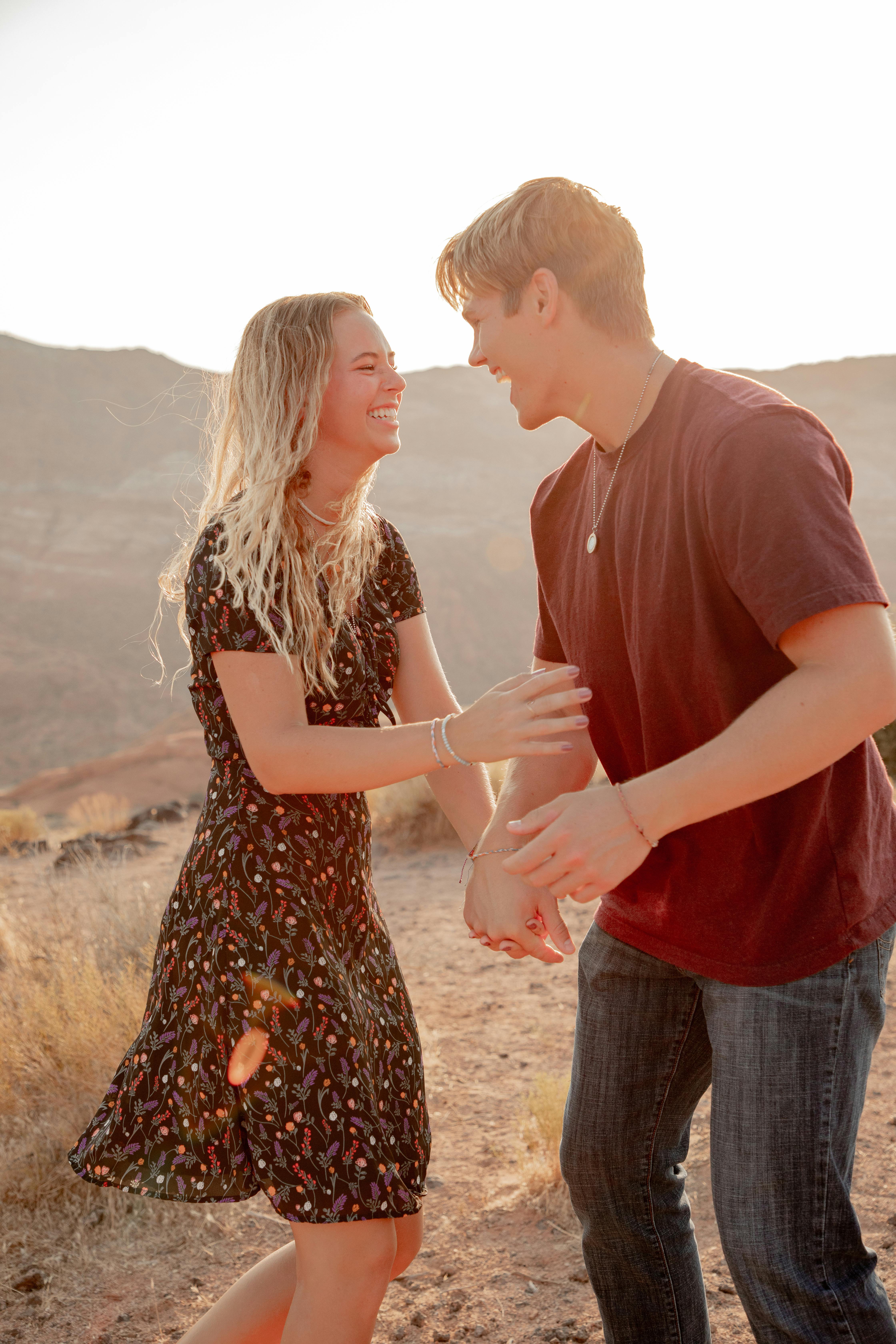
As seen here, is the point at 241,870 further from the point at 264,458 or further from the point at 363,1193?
the point at 264,458

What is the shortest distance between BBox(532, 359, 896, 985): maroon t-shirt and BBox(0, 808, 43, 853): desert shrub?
11768 millimetres

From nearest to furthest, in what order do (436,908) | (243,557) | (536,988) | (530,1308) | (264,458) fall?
(243,557) → (264,458) → (530,1308) → (536,988) → (436,908)

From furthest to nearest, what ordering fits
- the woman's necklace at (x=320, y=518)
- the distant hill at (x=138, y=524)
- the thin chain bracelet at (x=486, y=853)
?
the distant hill at (x=138, y=524) < the woman's necklace at (x=320, y=518) < the thin chain bracelet at (x=486, y=853)

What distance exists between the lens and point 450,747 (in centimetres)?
178

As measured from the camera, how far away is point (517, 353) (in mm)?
1851

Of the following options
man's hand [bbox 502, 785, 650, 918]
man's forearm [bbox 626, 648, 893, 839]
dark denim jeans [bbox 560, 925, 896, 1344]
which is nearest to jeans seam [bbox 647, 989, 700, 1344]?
dark denim jeans [bbox 560, 925, 896, 1344]

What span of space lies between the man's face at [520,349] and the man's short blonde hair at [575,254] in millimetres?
23

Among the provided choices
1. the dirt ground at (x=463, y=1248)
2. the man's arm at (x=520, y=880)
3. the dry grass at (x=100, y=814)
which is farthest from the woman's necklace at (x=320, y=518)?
the dry grass at (x=100, y=814)

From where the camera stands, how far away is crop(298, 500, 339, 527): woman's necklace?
2.05 m

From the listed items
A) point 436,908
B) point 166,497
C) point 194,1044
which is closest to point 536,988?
point 436,908

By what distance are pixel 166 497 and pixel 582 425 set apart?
137 ft

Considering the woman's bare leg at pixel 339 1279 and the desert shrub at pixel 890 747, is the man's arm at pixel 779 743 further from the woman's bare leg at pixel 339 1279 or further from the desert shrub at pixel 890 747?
the desert shrub at pixel 890 747

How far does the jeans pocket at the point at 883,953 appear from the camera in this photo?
5.04 feet

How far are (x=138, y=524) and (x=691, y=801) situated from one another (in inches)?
1616
